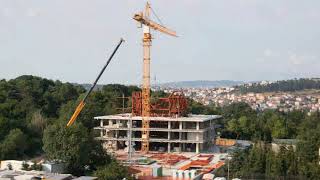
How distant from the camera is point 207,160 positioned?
45.2 meters

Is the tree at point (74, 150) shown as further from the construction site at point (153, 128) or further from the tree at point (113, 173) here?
the construction site at point (153, 128)

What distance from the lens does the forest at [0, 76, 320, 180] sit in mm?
35812

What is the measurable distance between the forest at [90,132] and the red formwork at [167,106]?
5.39m

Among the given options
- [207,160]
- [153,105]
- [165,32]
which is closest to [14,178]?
[207,160]

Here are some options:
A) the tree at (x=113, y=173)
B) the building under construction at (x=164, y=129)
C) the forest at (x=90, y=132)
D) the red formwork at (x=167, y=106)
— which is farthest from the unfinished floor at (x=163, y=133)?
the tree at (x=113, y=173)

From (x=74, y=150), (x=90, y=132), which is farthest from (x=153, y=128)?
(x=74, y=150)

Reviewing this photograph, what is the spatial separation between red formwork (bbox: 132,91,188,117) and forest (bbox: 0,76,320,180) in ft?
17.7

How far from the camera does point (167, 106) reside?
5659cm

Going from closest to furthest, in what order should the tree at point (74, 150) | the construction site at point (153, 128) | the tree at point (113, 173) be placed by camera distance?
the tree at point (113, 173) < the tree at point (74, 150) < the construction site at point (153, 128)

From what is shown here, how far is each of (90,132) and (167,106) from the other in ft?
53.0

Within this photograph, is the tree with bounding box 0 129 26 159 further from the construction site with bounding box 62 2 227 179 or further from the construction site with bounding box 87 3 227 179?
the construction site with bounding box 87 3 227 179

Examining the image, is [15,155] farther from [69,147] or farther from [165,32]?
[165,32]

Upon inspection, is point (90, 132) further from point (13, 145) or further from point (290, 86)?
point (290, 86)

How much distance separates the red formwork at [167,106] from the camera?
55.0 meters
